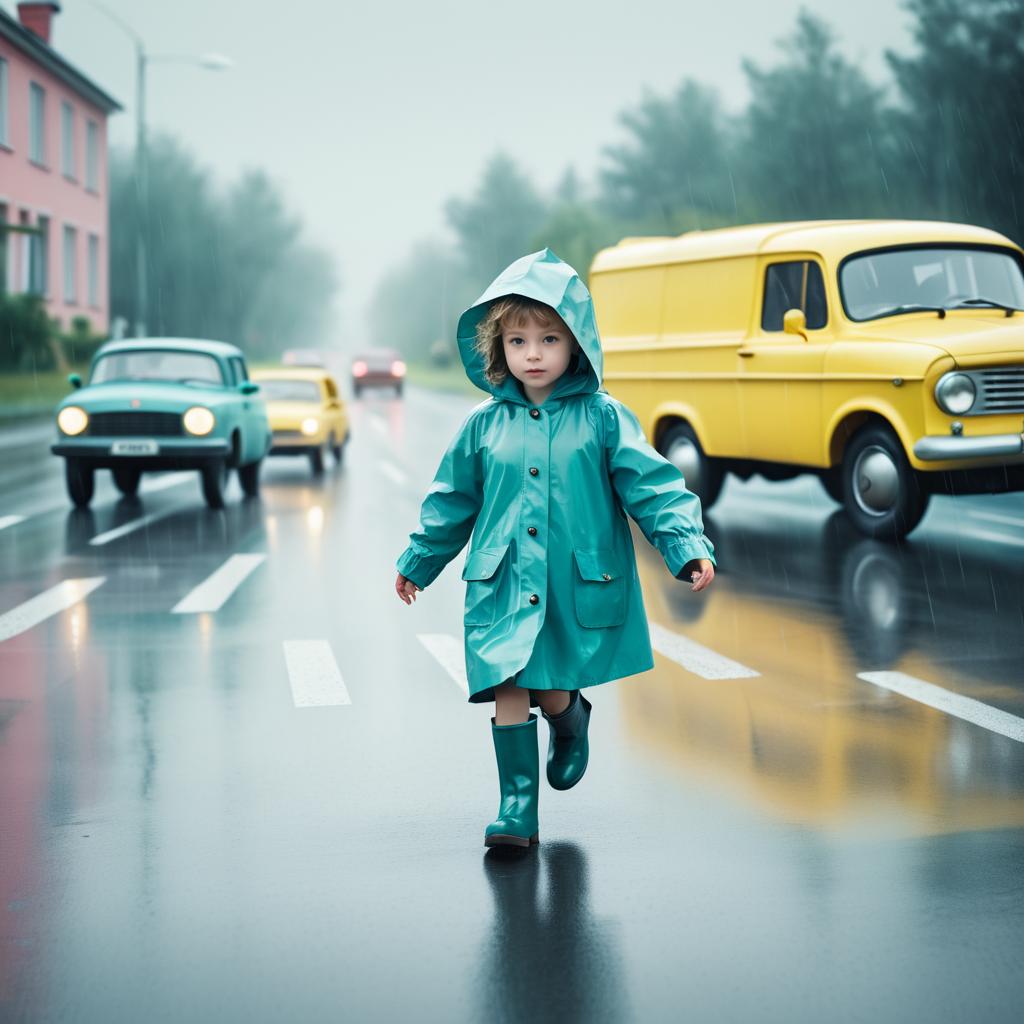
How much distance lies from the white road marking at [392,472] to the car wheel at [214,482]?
134 inches

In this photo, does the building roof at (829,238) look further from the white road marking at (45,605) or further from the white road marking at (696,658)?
the white road marking at (45,605)

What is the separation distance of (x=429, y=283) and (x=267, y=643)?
474 ft

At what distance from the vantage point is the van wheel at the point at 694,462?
44.2 feet

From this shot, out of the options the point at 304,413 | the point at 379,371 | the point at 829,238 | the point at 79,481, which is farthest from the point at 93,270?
the point at 829,238

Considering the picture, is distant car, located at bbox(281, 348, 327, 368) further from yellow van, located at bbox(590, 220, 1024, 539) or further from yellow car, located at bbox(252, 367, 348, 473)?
yellow van, located at bbox(590, 220, 1024, 539)

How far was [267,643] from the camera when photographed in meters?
7.89

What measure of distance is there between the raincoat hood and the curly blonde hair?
0.03 metres

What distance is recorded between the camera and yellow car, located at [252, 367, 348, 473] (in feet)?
64.8

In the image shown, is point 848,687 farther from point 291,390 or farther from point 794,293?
point 291,390

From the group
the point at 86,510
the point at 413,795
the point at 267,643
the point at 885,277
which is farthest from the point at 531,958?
the point at 86,510

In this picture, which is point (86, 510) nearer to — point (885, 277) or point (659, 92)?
point (885, 277)

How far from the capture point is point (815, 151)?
59875 millimetres

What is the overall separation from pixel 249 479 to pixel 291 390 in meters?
4.73

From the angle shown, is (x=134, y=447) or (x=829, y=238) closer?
(x=829, y=238)
